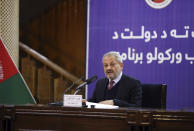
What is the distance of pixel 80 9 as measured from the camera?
6691 mm

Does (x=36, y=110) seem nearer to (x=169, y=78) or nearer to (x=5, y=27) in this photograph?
(x=5, y=27)

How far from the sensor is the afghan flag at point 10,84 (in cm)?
343

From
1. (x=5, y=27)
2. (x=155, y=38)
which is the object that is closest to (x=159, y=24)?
(x=155, y=38)

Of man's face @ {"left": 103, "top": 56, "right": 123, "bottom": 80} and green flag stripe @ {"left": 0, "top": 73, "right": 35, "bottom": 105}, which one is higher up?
man's face @ {"left": 103, "top": 56, "right": 123, "bottom": 80}

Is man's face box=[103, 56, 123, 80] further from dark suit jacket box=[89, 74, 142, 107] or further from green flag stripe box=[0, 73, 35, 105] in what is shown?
green flag stripe box=[0, 73, 35, 105]

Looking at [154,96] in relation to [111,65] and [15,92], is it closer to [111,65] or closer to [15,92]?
[111,65]

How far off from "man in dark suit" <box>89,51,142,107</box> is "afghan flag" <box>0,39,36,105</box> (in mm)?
860

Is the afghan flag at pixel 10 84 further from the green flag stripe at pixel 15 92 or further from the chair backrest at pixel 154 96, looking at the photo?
the chair backrest at pixel 154 96

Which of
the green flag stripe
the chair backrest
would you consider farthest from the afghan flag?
the chair backrest

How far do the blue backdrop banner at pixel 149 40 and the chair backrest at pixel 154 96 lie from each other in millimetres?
1085

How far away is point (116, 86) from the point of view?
10.0 feet

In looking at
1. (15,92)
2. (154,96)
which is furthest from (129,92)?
(15,92)

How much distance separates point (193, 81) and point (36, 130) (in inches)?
97.2

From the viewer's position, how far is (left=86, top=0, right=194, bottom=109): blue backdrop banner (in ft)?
13.5
